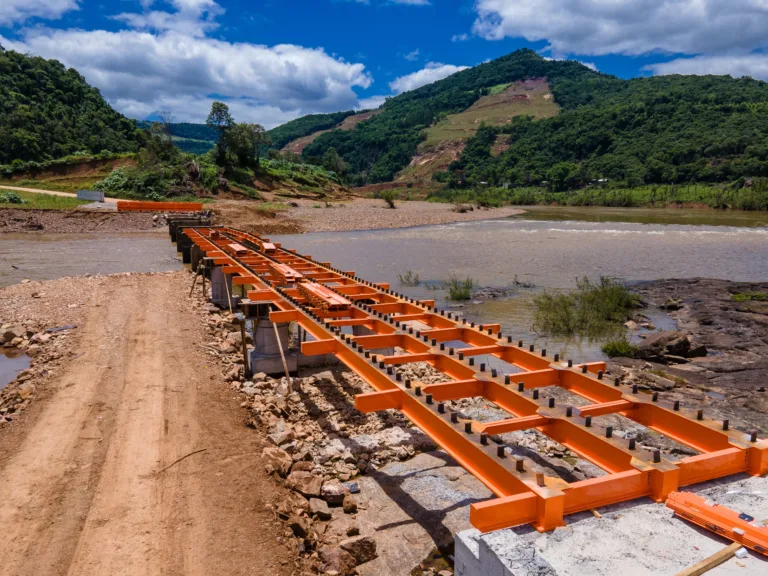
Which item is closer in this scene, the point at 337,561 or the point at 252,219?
the point at 337,561

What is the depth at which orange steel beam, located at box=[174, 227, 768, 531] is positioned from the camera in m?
2.77

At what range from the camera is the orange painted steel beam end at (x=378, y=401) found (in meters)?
3.86

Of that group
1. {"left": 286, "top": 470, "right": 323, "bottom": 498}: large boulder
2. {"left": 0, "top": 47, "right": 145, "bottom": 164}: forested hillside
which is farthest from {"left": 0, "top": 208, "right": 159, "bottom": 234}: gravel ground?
{"left": 286, "top": 470, "right": 323, "bottom": 498}: large boulder

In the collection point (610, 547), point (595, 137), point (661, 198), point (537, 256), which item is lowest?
point (537, 256)

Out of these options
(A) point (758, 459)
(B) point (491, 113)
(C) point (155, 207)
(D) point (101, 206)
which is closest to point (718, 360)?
(A) point (758, 459)

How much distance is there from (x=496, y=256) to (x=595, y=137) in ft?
A: 355

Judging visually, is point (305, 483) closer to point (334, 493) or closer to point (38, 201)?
point (334, 493)

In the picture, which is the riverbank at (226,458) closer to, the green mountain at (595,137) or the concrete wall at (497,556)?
the concrete wall at (497,556)

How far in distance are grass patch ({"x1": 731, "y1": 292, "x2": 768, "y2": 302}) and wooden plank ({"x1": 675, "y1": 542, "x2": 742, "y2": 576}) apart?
561 inches

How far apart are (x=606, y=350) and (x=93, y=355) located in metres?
8.77

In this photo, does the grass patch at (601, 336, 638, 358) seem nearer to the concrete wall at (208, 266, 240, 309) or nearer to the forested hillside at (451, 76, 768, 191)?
the concrete wall at (208, 266, 240, 309)

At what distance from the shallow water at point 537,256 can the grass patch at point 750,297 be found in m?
2.51

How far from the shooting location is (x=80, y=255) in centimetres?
2331

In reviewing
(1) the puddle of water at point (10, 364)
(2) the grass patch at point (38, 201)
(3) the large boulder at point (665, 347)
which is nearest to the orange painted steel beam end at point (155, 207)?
(2) the grass patch at point (38, 201)
